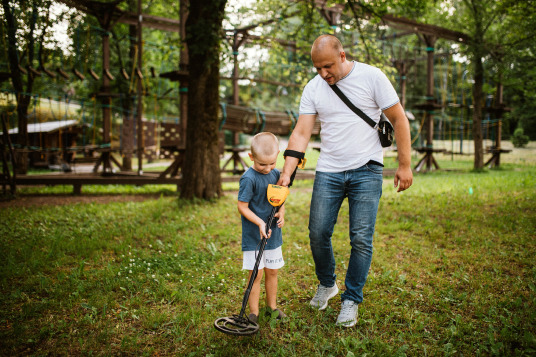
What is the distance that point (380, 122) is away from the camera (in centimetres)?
322

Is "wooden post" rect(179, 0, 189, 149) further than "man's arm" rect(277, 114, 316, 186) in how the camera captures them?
Yes

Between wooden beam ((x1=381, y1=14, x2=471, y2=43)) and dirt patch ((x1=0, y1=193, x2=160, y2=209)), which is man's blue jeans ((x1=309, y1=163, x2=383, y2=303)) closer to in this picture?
dirt patch ((x1=0, y1=193, x2=160, y2=209))

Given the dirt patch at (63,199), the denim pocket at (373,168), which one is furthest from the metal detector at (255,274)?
the dirt patch at (63,199)

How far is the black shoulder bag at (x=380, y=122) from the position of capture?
10.4 feet

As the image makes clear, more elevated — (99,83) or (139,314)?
(99,83)

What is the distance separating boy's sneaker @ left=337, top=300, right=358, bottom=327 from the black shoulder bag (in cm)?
133

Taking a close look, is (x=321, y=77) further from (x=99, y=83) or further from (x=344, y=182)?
(x=99, y=83)

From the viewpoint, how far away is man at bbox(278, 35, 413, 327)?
3088 mm

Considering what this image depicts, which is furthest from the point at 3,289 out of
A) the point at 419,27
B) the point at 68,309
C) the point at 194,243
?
the point at 419,27

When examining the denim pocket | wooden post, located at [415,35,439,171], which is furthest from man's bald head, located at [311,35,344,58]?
wooden post, located at [415,35,439,171]

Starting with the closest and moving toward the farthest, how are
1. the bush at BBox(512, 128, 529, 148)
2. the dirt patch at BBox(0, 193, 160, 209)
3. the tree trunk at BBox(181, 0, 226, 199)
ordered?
1. the tree trunk at BBox(181, 0, 226, 199)
2. the dirt patch at BBox(0, 193, 160, 209)
3. the bush at BBox(512, 128, 529, 148)

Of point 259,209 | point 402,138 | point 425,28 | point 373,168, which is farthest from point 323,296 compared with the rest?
point 425,28

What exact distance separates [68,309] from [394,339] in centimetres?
280

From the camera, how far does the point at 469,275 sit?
14.0 feet
